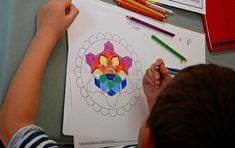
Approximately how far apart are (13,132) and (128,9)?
0.38m

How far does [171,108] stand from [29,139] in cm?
27

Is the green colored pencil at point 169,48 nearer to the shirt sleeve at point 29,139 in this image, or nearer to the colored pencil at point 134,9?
the colored pencil at point 134,9

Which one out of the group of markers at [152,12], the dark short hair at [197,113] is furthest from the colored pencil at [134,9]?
the dark short hair at [197,113]

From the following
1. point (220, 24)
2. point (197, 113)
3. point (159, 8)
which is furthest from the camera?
point (220, 24)

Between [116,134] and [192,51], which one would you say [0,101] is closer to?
[116,134]

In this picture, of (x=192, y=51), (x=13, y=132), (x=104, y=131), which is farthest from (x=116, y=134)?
(x=192, y=51)

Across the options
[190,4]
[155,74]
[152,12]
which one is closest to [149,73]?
[155,74]

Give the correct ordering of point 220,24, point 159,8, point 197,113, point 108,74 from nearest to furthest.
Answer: point 197,113 → point 108,74 → point 159,8 → point 220,24

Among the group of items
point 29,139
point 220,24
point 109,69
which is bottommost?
point 29,139

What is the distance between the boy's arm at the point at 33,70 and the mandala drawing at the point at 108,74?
0.24ft

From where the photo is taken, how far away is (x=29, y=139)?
0.57 metres

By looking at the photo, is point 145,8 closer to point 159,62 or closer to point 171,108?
point 159,62

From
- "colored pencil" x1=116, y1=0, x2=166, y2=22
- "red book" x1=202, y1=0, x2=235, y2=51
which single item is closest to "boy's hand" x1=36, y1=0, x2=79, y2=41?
"colored pencil" x1=116, y1=0, x2=166, y2=22

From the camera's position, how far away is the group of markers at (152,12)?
750 millimetres
